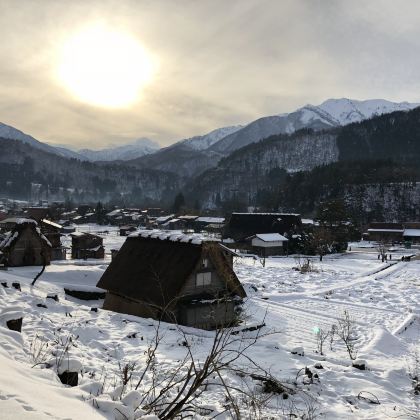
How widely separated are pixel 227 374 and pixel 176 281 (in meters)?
8.21

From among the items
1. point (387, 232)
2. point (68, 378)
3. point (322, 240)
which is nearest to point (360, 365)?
point (68, 378)

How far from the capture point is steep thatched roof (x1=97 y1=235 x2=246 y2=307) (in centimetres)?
1620

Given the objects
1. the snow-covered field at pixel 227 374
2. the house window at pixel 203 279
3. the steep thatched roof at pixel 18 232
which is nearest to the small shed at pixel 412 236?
the snow-covered field at pixel 227 374

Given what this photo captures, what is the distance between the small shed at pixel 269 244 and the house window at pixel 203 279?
38.1 meters

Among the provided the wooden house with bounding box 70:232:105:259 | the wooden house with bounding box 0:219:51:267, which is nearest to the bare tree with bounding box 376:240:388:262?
the wooden house with bounding box 70:232:105:259

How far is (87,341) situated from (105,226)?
10153 centimetres

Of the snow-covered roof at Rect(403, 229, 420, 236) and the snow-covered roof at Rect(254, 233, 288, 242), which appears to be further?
the snow-covered roof at Rect(403, 229, 420, 236)

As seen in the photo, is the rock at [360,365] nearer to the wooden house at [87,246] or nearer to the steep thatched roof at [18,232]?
the steep thatched roof at [18,232]

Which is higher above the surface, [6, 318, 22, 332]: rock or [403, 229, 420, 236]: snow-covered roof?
[403, 229, 420, 236]: snow-covered roof

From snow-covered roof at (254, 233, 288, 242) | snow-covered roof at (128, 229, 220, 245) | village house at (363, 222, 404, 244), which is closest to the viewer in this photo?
snow-covered roof at (128, 229, 220, 245)

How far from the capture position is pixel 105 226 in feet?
354

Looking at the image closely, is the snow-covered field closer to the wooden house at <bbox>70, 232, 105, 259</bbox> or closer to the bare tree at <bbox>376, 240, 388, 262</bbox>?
the bare tree at <bbox>376, 240, 388, 262</bbox>

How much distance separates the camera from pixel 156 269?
56.6ft

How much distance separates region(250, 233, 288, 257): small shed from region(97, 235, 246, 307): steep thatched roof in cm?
3698
